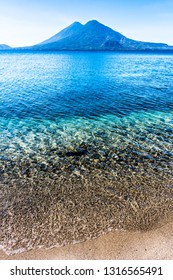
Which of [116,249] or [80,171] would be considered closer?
[116,249]

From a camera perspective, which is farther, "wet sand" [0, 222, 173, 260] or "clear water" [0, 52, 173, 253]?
"clear water" [0, 52, 173, 253]

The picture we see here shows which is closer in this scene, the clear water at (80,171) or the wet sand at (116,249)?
the wet sand at (116,249)

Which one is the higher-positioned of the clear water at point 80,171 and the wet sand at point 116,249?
the clear water at point 80,171

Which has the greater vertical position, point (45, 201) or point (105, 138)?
point (105, 138)

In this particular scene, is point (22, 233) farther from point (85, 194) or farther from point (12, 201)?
point (85, 194)

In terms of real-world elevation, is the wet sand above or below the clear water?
below

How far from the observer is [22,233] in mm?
9336

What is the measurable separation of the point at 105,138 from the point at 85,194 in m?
7.97

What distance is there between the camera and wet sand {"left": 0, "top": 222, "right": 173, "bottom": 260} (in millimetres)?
8242

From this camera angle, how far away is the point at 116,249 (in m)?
8.53

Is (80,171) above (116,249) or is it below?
above

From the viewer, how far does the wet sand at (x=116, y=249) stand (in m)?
8.24
